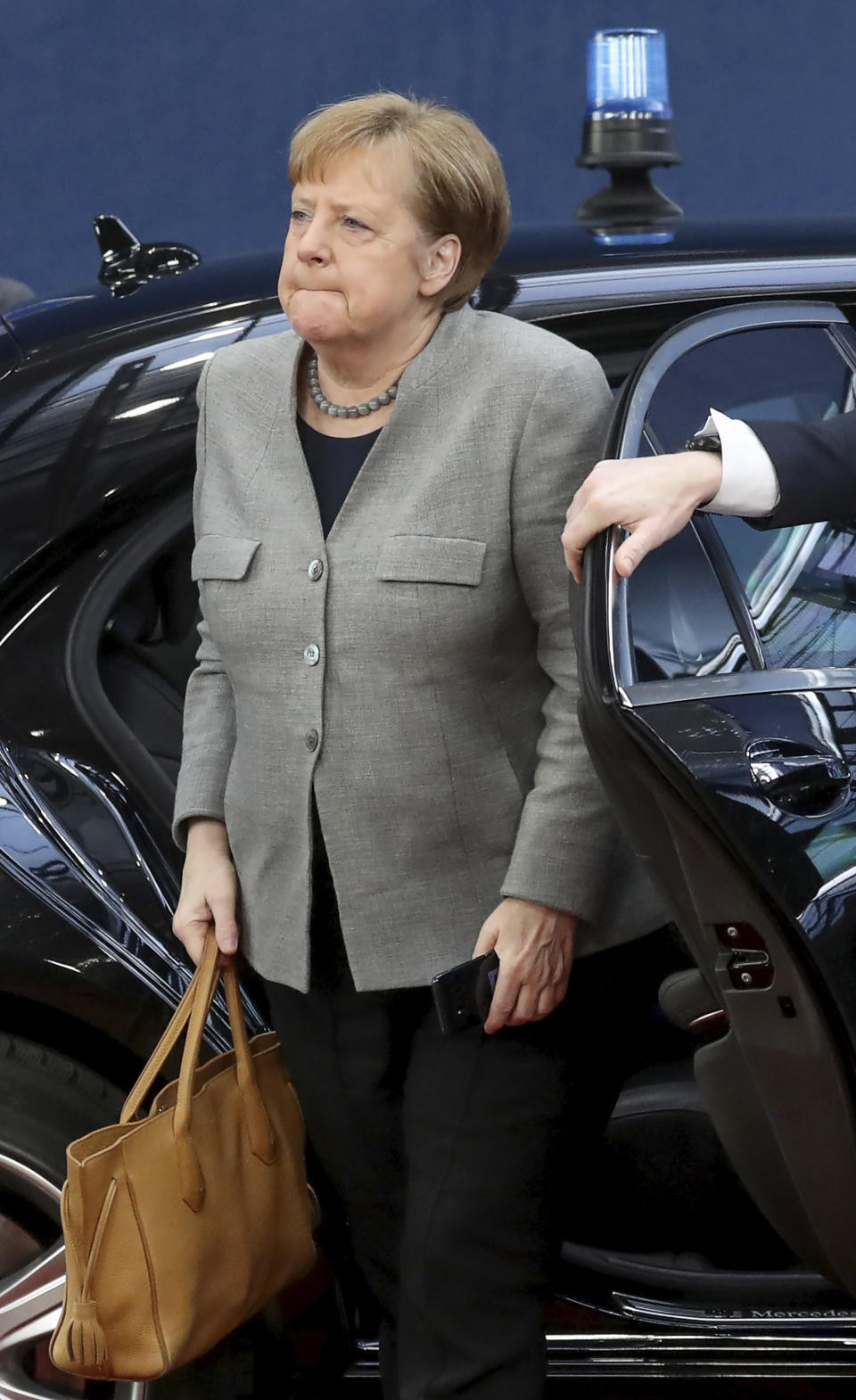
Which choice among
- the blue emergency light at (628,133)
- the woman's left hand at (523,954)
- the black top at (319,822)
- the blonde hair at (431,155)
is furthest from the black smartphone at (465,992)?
the blue emergency light at (628,133)

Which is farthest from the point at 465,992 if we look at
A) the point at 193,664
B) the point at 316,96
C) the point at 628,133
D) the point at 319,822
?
the point at 316,96

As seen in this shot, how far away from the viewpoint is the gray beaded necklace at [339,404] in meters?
1.43

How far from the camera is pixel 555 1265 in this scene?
1.49 meters

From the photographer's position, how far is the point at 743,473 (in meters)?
1.22

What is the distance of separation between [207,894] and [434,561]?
43 centimetres

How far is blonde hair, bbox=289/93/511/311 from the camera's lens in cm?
136

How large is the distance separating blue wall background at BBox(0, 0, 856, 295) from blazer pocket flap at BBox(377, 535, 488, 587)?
132 inches

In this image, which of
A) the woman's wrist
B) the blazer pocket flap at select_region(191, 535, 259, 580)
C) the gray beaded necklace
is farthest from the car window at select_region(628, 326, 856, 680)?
the woman's wrist

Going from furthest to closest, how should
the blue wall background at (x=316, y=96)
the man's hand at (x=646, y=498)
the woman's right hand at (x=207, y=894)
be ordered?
the blue wall background at (x=316, y=96) < the woman's right hand at (x=207, y=894) < the man's hand at (x=646, y=498)

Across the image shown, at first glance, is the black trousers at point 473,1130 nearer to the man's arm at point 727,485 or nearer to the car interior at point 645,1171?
the car interior at point 645,1171

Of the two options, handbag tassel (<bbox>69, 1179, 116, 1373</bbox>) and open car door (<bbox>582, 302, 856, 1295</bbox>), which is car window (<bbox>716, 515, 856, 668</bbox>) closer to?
open car door (<bbox>582, 302, 856, 1295</bbox>)

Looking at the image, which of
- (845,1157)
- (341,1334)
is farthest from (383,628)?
(341,1334)

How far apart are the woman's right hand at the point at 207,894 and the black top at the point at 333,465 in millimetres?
353

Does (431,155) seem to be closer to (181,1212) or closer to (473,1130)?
(473,1130)
